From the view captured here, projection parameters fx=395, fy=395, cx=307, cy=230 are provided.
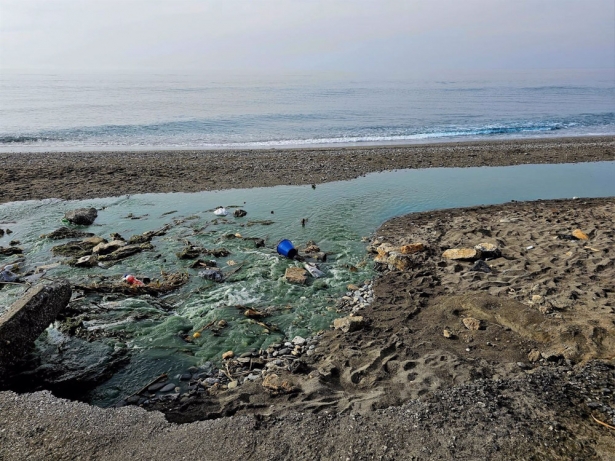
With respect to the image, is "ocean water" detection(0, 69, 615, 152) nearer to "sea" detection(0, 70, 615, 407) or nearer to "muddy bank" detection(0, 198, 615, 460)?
"sea" detection(0, 70, 615, 407)

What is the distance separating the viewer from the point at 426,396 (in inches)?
172

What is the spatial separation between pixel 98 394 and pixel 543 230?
9454 mm

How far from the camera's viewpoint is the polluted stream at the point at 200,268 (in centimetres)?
536

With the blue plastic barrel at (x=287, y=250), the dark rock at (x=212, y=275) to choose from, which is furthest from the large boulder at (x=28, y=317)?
the blue plastic barrel at (x=287, y=250)

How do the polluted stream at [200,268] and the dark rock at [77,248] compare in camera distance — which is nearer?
the polluted stream at [200,268]

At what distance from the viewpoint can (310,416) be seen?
4.08 meters

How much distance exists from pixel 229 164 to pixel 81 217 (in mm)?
7716

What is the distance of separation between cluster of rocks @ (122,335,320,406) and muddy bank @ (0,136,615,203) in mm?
9561

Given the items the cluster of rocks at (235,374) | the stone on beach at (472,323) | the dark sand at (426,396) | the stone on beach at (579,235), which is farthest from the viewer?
the stone on beach at (579,235)

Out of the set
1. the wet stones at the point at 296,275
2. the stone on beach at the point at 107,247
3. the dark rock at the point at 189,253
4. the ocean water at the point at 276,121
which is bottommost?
the wet stones at the point at 296,275

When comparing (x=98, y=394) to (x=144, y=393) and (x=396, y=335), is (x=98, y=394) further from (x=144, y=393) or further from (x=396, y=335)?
(x=396, y=335)

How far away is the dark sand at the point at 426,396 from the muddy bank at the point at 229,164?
9.61m

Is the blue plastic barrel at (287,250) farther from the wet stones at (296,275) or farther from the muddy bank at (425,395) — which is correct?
the muddy bank at (425,395)

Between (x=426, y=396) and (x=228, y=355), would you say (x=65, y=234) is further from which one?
(x=426, y=396)
